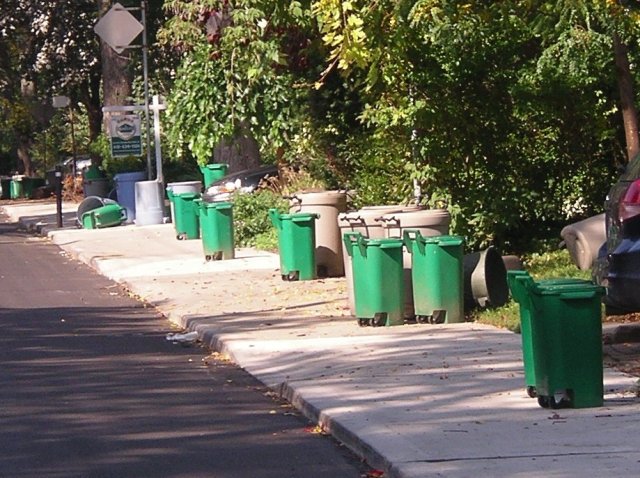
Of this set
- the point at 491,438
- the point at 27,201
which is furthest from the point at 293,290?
the point at 27,201

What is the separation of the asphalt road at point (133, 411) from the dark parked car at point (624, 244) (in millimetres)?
2493

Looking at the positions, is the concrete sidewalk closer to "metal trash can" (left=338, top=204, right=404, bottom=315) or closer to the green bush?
"metal trash can" (left=338, top=204, right=404, bottom=315)

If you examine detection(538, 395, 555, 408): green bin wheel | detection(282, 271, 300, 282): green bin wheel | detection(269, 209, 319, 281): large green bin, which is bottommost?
detection(538, 395, 555, 408): green bin wheel

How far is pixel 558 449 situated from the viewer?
7.43 meters

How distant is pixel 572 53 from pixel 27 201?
1278 inches

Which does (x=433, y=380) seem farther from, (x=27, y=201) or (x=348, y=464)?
(x=27, y=201)

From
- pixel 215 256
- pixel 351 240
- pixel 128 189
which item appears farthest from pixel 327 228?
pixel 128 189

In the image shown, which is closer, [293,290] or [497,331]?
[497,331]

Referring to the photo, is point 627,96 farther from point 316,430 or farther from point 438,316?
point 316,430

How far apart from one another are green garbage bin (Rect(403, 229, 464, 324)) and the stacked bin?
38.1 ft

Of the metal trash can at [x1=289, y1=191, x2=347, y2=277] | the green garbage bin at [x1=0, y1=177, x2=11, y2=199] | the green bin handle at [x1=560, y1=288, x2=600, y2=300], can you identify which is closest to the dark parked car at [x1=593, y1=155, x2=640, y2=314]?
the green bin handle at [x1=560, y1=288, x2=600, y2=300]

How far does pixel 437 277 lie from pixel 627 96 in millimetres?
4373

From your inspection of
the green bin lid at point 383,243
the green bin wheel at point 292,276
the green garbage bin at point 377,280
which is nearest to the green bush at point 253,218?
the green bin wheel at point 292,276

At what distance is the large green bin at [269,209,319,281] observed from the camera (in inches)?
659
